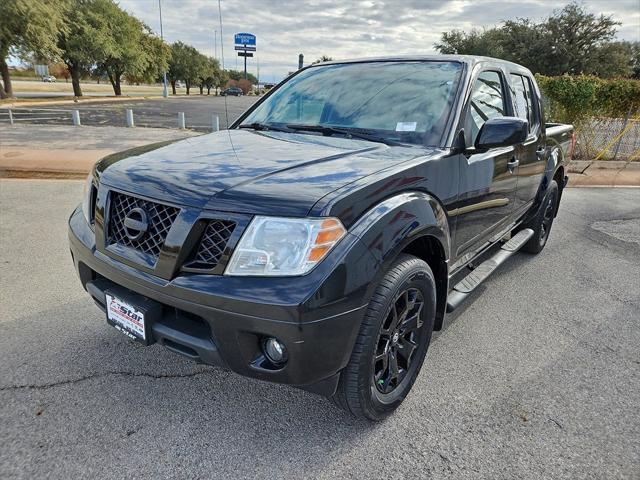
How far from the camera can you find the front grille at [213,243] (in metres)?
1.80

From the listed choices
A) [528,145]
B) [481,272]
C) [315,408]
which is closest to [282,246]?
[315,408]

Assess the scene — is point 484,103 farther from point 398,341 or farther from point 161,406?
point 161,406

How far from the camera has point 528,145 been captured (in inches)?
147

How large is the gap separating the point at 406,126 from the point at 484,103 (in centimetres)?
76

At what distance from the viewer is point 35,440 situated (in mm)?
2100

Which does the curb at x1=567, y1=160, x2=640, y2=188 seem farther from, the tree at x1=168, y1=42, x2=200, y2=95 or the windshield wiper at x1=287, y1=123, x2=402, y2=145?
the tree at x1=168, y1=42, x2=200, y2=95

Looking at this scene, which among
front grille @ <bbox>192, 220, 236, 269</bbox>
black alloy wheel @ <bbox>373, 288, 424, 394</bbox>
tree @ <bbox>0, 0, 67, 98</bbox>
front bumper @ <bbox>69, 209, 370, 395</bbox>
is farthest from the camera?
tree @ <bbox>0, 0, 67, 98</bbox>

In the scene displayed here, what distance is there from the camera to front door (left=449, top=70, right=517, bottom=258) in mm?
2715

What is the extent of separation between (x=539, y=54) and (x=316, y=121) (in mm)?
44587

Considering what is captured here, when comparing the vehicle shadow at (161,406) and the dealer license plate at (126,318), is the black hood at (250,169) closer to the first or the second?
the dealer license plate at (126,318)

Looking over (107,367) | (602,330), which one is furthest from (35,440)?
(602,330)

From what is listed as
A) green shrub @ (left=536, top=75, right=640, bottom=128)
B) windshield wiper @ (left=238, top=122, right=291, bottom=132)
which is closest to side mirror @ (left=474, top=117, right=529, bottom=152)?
windshield wiper @ (left=238, top=122, right=291, bottom=132)

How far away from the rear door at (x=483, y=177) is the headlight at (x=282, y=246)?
3.72ft

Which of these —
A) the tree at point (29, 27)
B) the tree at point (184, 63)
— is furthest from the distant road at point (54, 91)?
the tree at point (29, 27)
